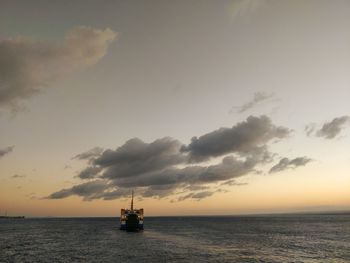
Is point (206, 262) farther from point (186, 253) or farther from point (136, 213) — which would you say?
point (136, 213)

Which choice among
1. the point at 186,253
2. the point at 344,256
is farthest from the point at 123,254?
the point at 344,256

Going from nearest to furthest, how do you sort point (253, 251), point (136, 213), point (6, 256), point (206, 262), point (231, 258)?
1. point (206, 262)
2. point (231, 258)
3. point (6, 256)
4. point (253, 251)
5. point (136, 213)

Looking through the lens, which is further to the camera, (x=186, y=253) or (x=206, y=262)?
(x=186, y=253)

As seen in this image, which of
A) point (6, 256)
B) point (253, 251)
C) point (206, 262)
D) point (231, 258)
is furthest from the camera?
point (253, 251)

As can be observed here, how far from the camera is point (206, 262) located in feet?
191

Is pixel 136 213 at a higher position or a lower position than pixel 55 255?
higher

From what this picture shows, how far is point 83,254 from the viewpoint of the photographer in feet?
226

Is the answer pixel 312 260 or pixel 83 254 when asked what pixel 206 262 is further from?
pixel 83 254

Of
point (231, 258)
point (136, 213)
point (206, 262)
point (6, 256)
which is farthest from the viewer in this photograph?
point (136, 213)

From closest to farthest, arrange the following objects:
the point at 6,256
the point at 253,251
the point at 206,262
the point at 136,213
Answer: the point at 206,262 → the point at 6,256 → the point at 253,251 → the point at 136,213

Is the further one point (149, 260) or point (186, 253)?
point (186, 253)

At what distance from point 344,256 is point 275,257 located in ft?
44.0

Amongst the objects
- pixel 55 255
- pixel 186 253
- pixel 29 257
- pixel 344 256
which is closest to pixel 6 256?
pixel 29 257

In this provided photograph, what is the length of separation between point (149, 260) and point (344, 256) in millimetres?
37642
